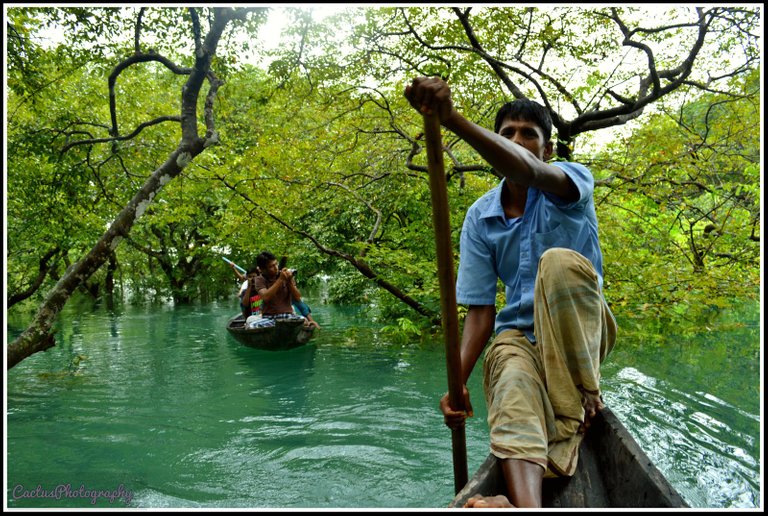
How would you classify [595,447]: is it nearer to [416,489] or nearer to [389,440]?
[416,489]

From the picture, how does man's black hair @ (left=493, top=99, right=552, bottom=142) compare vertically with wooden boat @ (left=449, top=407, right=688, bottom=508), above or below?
above

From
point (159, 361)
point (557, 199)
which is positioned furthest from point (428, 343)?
point (557, 199)

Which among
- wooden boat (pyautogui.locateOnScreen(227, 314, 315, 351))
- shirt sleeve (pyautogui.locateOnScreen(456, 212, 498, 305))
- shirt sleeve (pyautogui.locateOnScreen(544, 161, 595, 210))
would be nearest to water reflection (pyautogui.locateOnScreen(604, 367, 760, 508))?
shirt sleeve (pyautogui.locateOnScreen(456, 212, 498, 305))

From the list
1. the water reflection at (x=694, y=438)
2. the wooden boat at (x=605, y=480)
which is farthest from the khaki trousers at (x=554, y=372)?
the water reflection at (x=694, y=438)

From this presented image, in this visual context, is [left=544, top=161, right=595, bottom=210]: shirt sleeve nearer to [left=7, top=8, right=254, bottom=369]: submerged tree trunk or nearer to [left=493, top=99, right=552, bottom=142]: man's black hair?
[left=493, top=99, right=552, bottom=142]: man's black hair

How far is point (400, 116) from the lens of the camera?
7633 millimetres

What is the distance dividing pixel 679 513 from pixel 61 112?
8.70 m

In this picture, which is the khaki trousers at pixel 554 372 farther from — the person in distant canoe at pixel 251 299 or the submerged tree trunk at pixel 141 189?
the person in distant canoe at pixel 251 299

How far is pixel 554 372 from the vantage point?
1.89 m

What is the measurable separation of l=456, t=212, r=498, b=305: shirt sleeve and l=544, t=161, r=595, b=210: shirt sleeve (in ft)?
1.31

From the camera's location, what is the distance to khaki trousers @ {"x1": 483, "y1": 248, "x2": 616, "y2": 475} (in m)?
1.80

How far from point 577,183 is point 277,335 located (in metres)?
7.45

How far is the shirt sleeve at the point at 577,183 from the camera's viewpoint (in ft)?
6.18

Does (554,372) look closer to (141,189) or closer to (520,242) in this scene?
(520,242)
